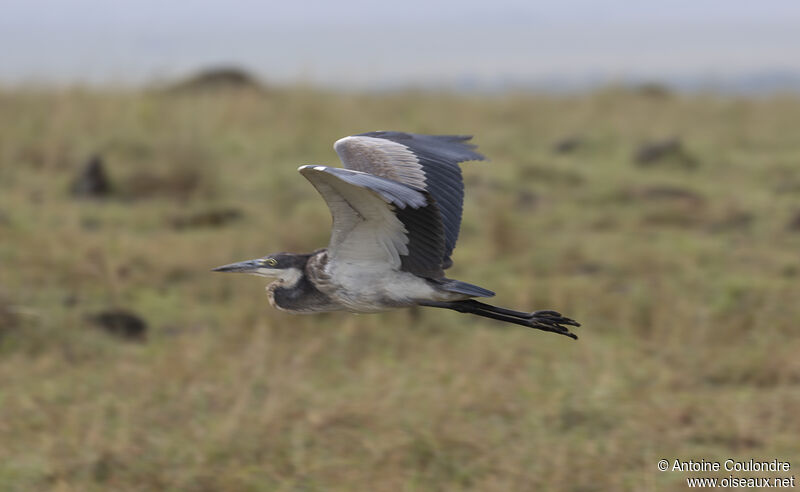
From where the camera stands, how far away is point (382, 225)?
331 centimetres

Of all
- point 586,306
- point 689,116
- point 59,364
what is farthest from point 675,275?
point 689,116

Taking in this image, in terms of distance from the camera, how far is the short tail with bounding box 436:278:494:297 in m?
3.27

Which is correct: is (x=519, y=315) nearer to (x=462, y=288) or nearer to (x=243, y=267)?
(x=462, y=288)

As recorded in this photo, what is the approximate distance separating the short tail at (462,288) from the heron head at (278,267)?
22.3 inches

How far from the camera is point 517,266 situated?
7051mm

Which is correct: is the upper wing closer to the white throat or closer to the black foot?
the white throat

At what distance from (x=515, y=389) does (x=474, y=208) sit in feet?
13.0

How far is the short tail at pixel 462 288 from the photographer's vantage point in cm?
327

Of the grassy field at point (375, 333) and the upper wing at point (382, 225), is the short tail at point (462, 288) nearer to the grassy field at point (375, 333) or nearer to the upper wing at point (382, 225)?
the upper wing at point (382, 225)

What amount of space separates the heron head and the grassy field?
85cm
